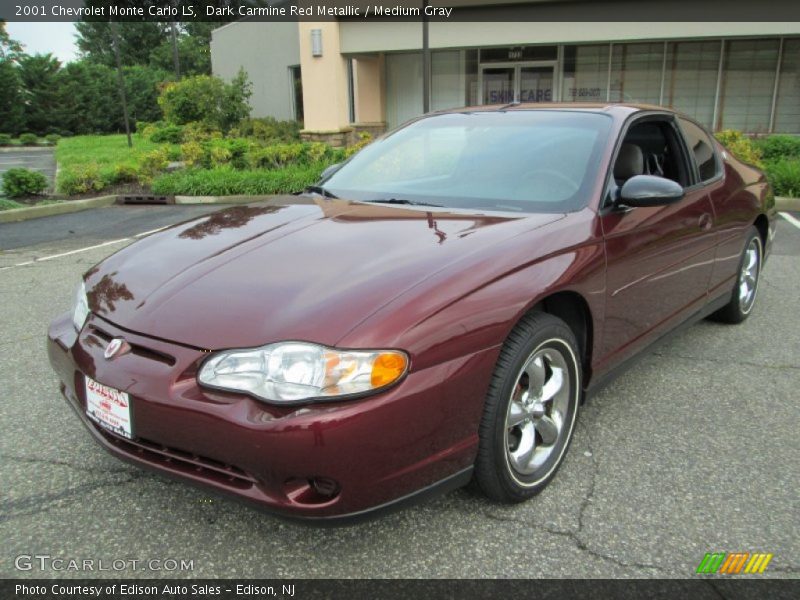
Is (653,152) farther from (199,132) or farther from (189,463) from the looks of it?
(199,132)

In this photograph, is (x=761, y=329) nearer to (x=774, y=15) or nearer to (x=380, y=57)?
(x=774, y=15)

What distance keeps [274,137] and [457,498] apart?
1717cm

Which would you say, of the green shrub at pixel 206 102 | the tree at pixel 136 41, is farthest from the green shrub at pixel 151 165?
the tree at pixel 136 41

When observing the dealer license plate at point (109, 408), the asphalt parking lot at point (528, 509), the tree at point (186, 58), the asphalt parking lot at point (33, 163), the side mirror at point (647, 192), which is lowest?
the asphalt parking lot at point (528, 509)

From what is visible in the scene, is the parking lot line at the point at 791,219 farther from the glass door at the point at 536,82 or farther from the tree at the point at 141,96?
the tree at the point at 141,96

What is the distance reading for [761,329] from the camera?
4656 mm

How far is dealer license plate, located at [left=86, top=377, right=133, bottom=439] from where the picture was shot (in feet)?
7.19

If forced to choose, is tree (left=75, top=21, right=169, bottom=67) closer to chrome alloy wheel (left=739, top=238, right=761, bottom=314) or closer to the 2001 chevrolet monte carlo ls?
chrome alloy wheel (left=739, top=238, right=761, bottom=314)

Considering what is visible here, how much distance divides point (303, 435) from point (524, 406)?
1010 millimetres

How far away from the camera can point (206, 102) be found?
19125 millimetres

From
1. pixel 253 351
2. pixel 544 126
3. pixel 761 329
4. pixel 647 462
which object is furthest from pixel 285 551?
pixel 761 329

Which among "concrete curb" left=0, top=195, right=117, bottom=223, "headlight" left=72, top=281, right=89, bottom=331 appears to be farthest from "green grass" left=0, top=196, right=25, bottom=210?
"headlight" left=72, top=281, right=89, bottom=331

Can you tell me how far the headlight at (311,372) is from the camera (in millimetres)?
1941

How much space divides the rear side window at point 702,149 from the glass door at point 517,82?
1398 cm
